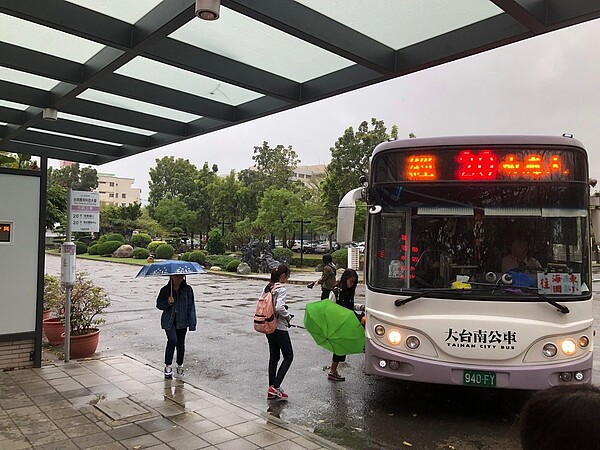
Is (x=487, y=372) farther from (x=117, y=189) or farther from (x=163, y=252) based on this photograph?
(x=117, y=189)

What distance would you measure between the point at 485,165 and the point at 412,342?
80.9 inches

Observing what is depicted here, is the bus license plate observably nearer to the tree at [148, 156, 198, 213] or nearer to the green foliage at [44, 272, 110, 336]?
the green foliage at [44, 272, 110, 336]

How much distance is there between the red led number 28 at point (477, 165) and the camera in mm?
5324

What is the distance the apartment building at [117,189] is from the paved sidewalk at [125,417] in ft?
344

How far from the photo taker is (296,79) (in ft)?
19.8

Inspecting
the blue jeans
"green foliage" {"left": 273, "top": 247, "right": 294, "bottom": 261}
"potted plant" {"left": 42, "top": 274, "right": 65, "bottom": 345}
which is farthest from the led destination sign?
"green foliage" {"left": 273, "top": 247, "right": 294, "bottom": 261}

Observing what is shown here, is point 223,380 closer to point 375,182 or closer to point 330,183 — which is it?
point 375,182

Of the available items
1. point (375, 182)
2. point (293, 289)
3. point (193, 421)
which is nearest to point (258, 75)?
point (375, 182)

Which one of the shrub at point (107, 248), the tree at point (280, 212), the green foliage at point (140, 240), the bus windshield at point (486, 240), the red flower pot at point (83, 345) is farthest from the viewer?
the green foliage at point (140, 240)

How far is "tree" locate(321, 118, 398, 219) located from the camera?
31703mm

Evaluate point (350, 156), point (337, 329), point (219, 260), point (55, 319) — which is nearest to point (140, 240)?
point (219, 260)

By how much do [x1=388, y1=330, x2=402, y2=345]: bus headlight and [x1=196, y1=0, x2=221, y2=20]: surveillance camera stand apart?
11.8 feet

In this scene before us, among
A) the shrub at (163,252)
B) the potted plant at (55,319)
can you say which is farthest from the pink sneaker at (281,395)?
the shrub at (163,252)

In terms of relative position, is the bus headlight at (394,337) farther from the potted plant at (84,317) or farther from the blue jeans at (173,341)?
the potted plant at (84,317)
